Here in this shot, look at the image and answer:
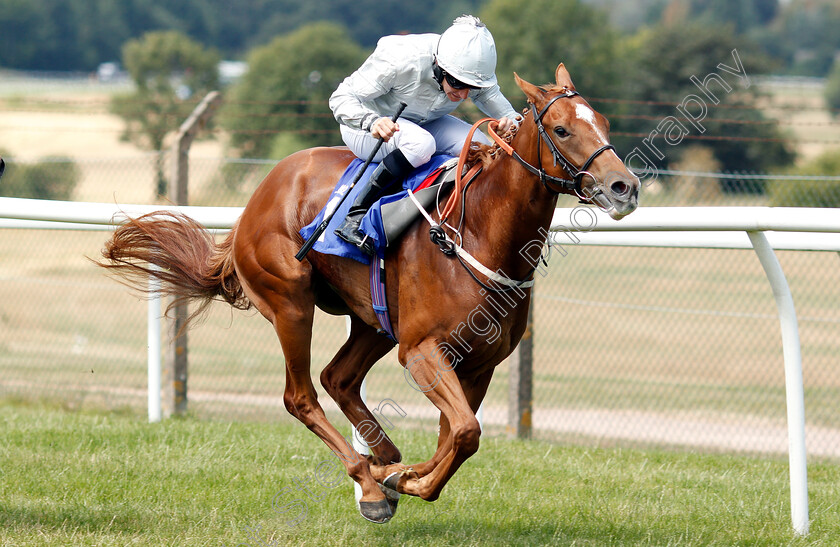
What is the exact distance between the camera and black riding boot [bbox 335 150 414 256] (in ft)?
13.2

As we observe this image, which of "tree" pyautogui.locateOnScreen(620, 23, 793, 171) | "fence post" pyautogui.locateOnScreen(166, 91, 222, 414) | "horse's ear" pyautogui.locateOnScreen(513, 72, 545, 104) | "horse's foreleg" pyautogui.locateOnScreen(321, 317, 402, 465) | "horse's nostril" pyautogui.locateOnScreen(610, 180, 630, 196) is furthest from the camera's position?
"tree" pyautogui.locateOnScreen(620, 23, 793, 171)

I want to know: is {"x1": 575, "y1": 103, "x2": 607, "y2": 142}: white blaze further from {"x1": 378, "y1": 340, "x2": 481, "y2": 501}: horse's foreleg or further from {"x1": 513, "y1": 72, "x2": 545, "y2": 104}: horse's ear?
{"x1": 378, "y1": 340, "x2": 481, "y2": 501}: horse's foreleg

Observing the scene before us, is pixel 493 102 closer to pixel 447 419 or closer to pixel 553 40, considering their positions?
pixel 447 419

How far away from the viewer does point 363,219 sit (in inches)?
157

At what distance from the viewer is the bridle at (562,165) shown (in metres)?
3.31

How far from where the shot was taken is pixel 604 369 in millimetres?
10258

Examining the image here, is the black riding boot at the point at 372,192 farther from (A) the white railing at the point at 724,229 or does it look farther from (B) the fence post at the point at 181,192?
(B) the fence post at the point at 181,192

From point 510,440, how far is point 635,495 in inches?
61.4

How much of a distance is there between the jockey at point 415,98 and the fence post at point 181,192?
289 centimetres

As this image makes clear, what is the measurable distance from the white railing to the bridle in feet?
2.42

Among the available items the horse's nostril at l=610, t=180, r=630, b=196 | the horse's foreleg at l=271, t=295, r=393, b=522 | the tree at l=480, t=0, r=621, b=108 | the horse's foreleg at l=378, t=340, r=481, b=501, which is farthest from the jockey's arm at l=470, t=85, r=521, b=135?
the tree at l=480, t=0, r=621, b=108

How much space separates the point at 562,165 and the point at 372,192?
3.19ft

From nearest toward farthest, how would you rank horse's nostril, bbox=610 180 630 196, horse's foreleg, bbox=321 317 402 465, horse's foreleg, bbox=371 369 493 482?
1. horse's nostril, bbox=610 180 630 196
2. horse's foreleg, bbox=371 369 493 482
3. horse's foreleg, bbox=321 317 402 465

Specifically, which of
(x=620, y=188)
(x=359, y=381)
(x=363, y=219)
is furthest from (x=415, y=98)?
(x=359, y=381)
